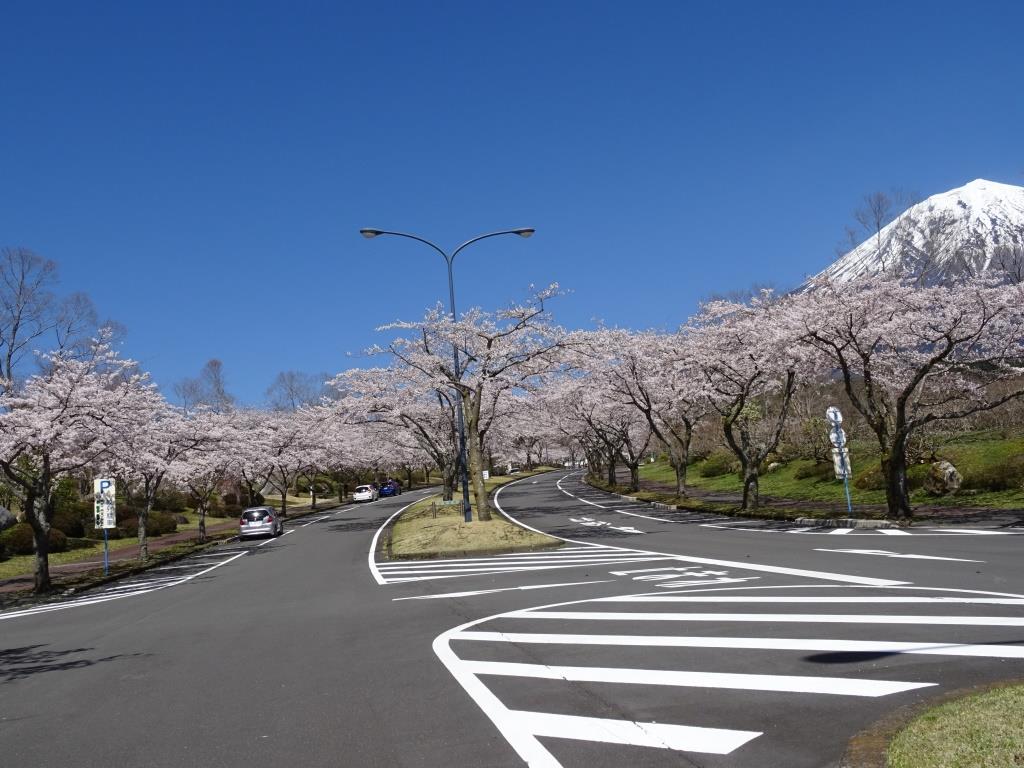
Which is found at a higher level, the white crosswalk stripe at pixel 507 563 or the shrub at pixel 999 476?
the shrub at pixel 999 476

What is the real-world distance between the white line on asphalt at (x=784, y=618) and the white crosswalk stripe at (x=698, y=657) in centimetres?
2

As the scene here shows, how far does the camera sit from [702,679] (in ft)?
20.9

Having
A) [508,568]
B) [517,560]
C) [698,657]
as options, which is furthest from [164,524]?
[698,657]

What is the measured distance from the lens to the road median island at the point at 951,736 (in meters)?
3.96

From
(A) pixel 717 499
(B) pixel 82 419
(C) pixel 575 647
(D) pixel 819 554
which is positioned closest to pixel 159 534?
(B) pixel 82 419

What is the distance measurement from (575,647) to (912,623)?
341 centimetres

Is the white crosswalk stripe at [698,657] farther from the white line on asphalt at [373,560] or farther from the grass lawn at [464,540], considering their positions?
the grass lawn at [464,540]

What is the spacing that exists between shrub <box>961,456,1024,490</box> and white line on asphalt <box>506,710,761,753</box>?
23.0 meters

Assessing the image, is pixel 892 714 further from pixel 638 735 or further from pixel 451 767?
pixel 451 767

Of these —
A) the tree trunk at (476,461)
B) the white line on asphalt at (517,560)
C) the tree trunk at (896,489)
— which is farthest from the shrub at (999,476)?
the tree trunk at (476,461)

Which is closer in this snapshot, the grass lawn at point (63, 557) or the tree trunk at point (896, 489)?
the tree trunk at point (896, 489)

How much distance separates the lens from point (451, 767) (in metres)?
4.73

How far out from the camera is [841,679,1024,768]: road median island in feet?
13.0

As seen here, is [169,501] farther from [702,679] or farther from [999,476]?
[702,679]
